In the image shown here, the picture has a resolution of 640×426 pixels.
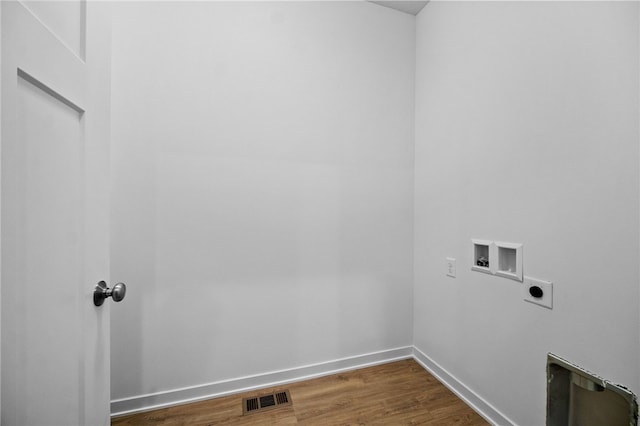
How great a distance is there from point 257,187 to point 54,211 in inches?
40.0

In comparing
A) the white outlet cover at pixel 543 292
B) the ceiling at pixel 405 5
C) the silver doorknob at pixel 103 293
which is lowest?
the white outlet cover at pixel 543 292

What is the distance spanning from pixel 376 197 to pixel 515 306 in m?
0.99

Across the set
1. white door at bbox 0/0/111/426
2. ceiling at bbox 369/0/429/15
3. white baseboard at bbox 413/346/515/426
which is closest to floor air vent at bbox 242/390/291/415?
white door at bbox 0/0/111/426

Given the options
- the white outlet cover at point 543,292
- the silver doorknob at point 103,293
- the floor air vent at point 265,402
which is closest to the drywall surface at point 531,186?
the white outlet cover at point 543,292

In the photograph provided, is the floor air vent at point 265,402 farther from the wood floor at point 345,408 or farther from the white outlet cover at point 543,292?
the white outlet cover at point 543,292

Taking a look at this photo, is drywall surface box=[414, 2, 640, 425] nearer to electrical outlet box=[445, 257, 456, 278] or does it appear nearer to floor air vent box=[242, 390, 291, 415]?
electrical outlet box=[445, 257, 456, 278]

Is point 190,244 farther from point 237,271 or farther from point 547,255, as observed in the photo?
point 547,255

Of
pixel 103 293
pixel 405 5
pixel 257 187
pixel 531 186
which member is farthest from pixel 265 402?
pixel 405 5

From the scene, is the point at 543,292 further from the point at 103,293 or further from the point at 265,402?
the point at 103,293

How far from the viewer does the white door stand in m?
0.50

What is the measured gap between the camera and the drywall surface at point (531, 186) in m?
0.90

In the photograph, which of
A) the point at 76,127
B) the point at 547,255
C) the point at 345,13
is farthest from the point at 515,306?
the point at 345,13

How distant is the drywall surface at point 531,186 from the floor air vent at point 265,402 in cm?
102

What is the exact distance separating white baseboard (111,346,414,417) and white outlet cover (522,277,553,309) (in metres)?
1.03
